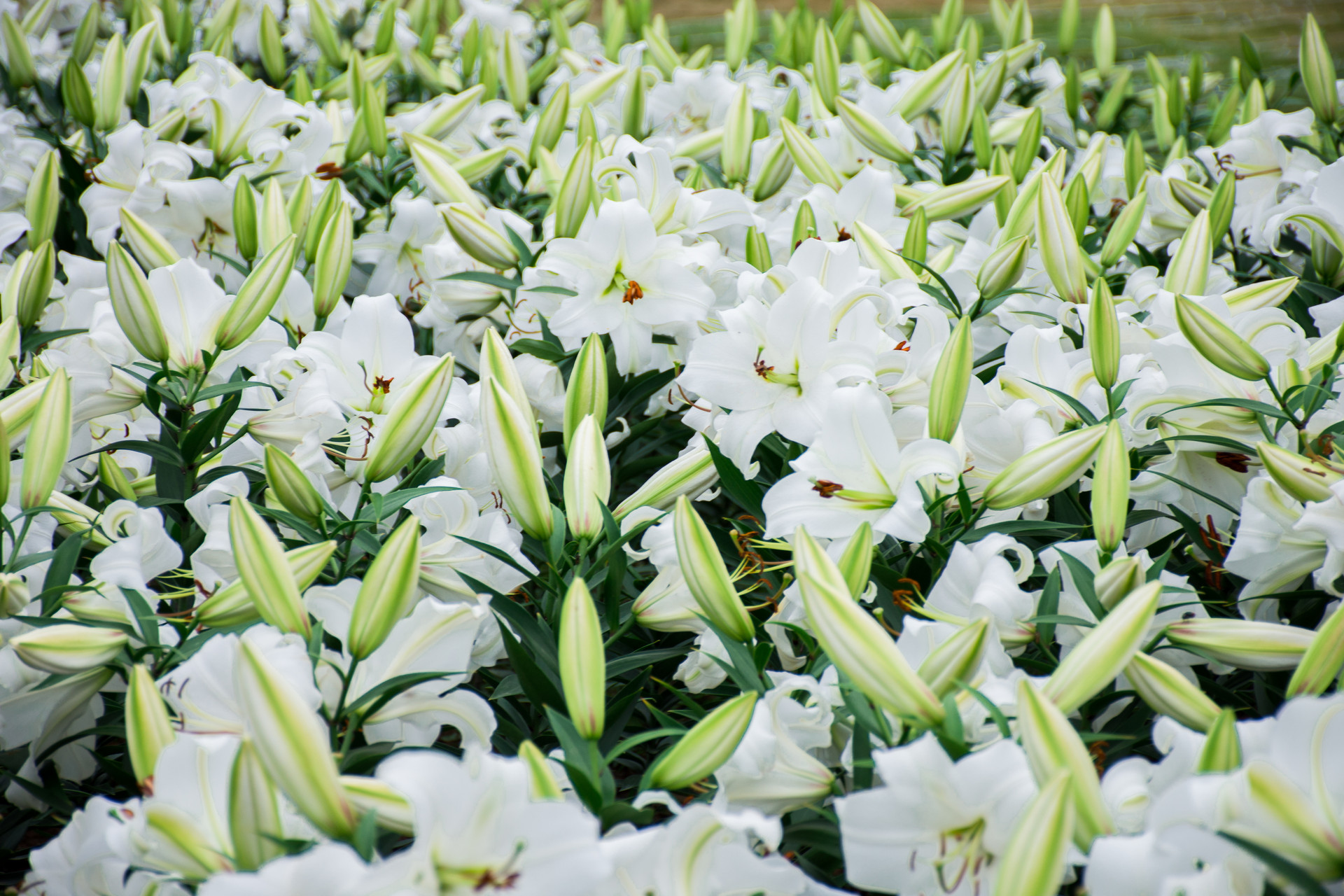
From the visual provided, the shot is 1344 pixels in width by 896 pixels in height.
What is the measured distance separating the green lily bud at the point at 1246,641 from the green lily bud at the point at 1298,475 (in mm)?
143

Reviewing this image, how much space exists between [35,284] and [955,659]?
134cm

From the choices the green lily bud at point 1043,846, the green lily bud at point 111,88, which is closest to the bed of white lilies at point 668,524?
the green lily bud at point 1043,846

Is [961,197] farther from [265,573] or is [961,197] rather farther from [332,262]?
[265,573]

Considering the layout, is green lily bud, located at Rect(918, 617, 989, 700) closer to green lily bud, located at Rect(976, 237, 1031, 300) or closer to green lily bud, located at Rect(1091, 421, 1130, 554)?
green lily bud, located at Rect(1091, 421, 1130, 554)

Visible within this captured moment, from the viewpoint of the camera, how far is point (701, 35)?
4.15m

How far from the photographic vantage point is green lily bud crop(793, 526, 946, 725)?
2.35 feet

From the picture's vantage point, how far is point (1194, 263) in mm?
1292

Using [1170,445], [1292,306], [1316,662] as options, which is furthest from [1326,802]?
[1292,306]

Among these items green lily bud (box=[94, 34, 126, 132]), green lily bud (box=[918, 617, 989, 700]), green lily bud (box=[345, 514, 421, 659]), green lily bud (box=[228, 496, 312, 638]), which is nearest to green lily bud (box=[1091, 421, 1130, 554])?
green lily bud (box=[918, 617, 989, 700])

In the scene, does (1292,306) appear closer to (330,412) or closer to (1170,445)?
(1170,445)

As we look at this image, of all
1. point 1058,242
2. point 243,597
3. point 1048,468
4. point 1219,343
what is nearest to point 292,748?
point 243,597

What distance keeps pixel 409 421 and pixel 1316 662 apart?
2.77ft

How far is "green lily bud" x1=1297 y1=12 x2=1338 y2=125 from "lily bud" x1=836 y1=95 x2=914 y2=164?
2.69ft

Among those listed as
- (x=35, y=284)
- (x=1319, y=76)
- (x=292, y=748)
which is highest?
(x=1319, y=76)
